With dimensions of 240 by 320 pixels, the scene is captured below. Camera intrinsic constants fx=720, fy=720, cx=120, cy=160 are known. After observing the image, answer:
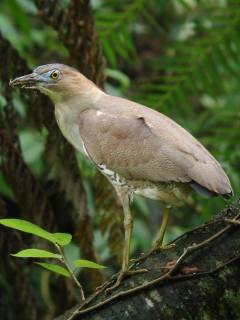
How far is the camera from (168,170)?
2.26 metres

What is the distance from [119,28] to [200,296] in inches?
109

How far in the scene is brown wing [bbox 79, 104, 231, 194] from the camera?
2.22 meters

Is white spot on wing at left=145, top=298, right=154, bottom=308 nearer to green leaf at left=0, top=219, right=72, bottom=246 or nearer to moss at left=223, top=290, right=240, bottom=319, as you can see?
moss at left=223, top=290, right=240, bottom=319

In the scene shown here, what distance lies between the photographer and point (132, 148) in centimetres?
239

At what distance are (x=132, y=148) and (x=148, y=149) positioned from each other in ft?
0.22

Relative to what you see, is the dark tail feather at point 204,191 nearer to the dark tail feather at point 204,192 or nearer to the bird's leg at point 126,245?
the dark tail feather at point 204,192

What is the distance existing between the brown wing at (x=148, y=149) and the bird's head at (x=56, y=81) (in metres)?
0.16

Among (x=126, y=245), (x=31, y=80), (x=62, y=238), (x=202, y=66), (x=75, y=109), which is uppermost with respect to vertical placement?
(x=31, y=80)

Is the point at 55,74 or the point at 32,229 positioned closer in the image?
the point at 32,229

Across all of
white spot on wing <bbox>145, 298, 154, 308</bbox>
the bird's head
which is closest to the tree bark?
white spot on wing <bbox>145, 298, 154, 308</bbox>

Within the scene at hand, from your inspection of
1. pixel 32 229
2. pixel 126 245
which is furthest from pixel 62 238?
pixel 126 245

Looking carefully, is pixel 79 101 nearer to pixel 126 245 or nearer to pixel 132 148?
pixel 132 148

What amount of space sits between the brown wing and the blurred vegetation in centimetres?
89

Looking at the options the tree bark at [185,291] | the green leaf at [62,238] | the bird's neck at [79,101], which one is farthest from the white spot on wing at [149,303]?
the bird's neck at [79,101]
